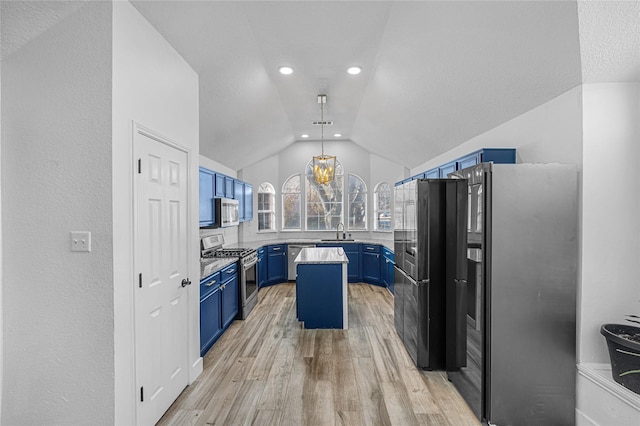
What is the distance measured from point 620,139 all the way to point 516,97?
2.69 feet

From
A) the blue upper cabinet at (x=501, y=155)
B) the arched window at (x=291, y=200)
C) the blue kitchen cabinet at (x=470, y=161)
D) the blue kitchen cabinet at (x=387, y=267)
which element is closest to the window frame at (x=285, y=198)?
the arched window at (x=291, y=200)

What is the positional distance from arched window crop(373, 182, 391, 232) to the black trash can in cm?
524

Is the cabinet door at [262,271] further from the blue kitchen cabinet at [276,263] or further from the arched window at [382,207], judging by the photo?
the arched window at [382,207]

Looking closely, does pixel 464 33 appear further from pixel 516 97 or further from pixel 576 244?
pixel 576 244

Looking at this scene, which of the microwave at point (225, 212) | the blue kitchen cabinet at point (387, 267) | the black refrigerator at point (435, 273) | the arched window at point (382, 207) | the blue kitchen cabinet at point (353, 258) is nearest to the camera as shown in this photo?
the black refrigerator at point (435, 273)

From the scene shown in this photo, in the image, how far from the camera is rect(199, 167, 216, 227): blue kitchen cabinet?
4.29 metres

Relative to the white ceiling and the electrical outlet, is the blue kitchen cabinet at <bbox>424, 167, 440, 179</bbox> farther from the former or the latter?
the electrical outlet

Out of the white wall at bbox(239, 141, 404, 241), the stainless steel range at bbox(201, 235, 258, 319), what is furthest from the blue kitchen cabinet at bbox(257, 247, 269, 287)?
the stainless steel range at bbox(201, 235, 258, 319)

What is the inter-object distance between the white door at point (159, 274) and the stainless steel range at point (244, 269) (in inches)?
70.7

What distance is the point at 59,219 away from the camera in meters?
1.96

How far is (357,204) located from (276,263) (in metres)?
2.23

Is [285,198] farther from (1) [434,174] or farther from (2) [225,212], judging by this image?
(1) [434,174]

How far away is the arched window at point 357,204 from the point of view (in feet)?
25.4

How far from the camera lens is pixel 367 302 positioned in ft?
18.6
